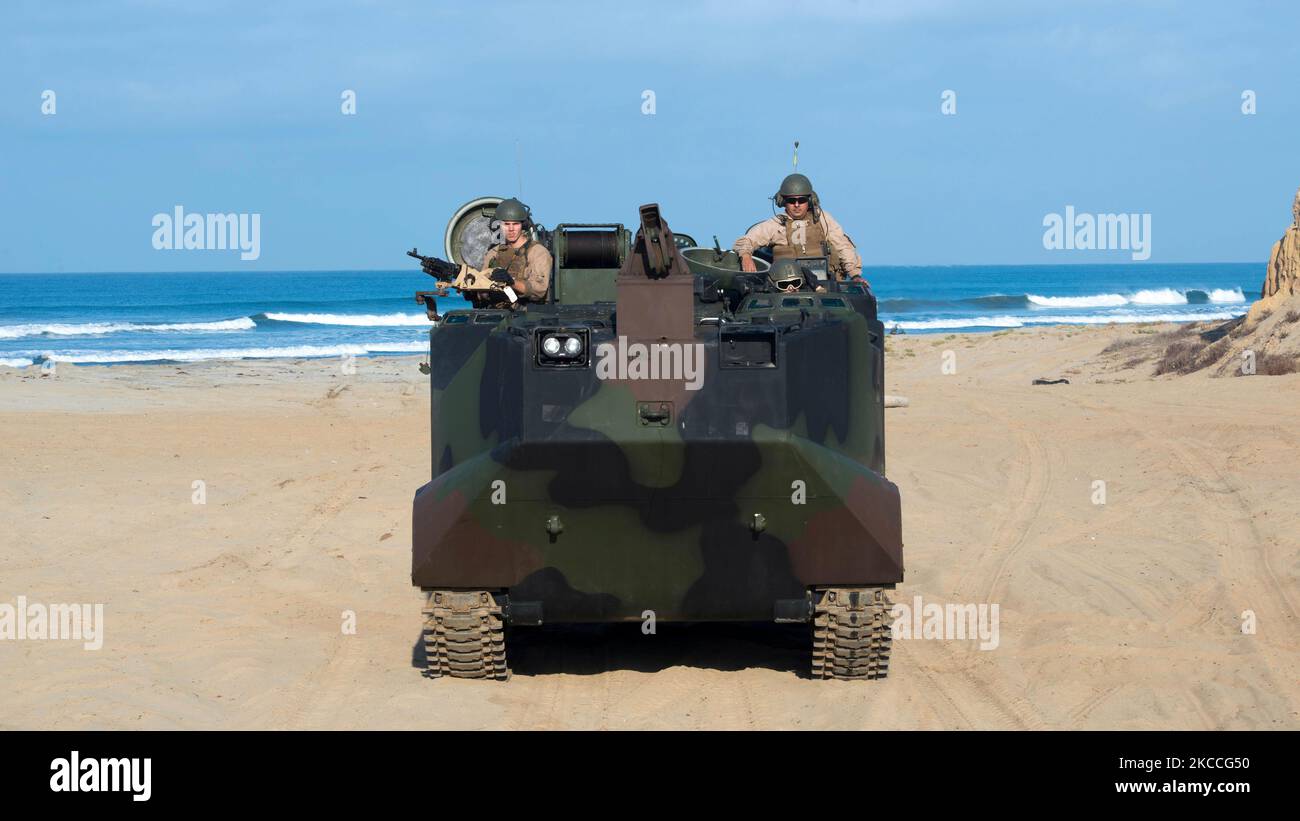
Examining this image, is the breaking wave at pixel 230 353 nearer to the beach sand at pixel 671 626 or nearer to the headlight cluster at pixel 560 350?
the beach sand at pixel 671 626

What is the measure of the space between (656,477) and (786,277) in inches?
96.6

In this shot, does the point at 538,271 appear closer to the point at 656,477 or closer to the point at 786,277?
the point at 786,277

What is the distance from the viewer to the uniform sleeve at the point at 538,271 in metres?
11.4

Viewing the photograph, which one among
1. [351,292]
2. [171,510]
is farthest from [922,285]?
[171,510]

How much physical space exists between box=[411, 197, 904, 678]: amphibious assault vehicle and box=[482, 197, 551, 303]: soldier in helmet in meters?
1.44

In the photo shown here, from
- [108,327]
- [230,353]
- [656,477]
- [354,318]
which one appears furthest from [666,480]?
[354,318]

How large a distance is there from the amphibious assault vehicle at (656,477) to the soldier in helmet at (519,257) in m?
1.44

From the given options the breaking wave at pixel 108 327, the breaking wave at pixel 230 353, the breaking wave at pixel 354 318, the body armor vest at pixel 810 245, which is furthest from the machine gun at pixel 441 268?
the breaking wave at pixel 354 318

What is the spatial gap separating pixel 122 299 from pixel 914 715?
84056 millimetres

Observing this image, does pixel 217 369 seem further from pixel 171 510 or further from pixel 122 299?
pixel 122 299

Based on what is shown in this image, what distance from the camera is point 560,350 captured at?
29.8ft

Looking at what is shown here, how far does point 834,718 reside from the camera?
9.16m
